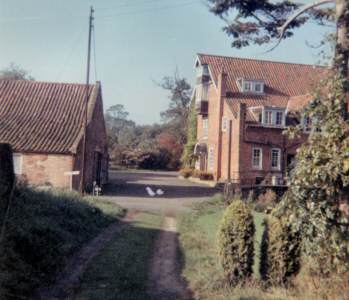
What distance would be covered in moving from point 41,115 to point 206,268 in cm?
2472

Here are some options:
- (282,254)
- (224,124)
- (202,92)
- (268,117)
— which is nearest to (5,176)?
(282,254)

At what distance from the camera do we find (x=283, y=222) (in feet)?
27.8

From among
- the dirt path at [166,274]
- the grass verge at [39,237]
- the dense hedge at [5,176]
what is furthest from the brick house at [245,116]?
the dense hedge at [5,176]

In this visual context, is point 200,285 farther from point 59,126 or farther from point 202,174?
point 202,174

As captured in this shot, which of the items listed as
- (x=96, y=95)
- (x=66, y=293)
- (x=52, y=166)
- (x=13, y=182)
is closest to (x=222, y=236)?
(x=66, y=293)

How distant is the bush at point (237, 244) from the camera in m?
9.35

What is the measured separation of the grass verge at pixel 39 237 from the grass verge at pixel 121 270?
83 cm

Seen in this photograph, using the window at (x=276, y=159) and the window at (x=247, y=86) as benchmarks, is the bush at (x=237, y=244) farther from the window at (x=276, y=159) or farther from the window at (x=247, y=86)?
the window at (x=247, y=86)

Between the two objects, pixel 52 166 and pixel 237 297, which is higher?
pixel 52 166

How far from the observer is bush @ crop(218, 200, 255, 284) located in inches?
368

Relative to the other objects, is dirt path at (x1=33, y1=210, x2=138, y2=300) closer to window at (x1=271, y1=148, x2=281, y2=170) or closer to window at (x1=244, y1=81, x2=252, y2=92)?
window at (x1=271, y1=148, x2=281, y2=170)

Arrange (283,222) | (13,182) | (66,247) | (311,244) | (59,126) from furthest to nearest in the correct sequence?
1. (59,126)
2. (13,182)
3. (66,247)
4. (283,222)
5. (311,244)

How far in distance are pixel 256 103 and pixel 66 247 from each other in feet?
108

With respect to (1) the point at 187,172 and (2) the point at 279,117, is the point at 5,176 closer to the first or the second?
(2) the point at 279,117
